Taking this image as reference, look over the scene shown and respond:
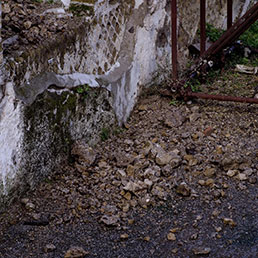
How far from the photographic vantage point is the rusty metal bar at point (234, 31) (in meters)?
4.59

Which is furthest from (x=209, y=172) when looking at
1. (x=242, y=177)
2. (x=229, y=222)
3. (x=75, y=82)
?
(x=75, y=82)

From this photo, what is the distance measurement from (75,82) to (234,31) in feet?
4.96

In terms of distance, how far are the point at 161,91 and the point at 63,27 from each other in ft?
3.58

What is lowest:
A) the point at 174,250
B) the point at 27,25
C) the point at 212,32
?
the point at 174,250

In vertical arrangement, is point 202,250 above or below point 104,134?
below

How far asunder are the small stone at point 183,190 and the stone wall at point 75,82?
733 mm

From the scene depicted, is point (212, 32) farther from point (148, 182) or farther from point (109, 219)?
point (109, 219)

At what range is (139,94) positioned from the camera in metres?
4.49

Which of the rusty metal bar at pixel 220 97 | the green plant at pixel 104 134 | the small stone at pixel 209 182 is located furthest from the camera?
the rusty metal bar at pixel 220 97

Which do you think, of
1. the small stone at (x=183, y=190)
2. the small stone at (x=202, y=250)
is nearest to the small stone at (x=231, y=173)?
the small stone at (x=183, y=190)

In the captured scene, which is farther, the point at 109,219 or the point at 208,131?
the point at 208,131

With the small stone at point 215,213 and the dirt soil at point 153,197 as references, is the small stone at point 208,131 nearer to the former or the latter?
the dirt soil at point 153,197

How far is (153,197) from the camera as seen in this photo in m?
3.55

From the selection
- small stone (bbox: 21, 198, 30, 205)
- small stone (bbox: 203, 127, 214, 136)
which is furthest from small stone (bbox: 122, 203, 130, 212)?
small stone (bbox: 203, 127, 214, 136)
